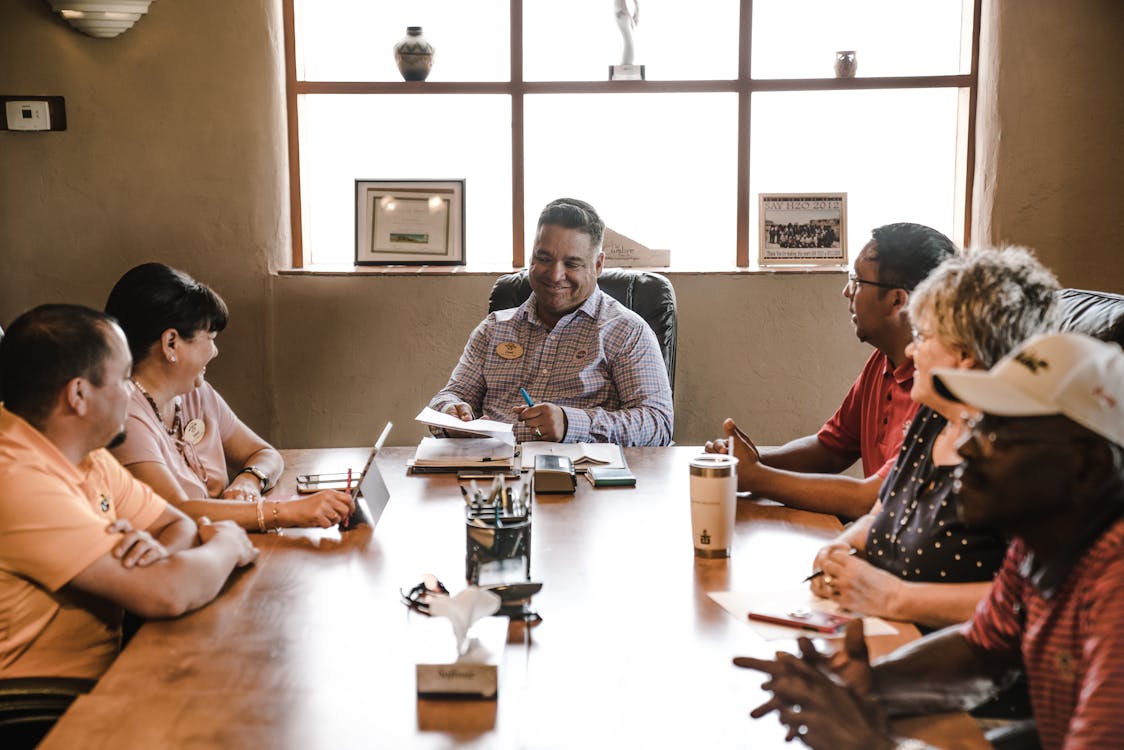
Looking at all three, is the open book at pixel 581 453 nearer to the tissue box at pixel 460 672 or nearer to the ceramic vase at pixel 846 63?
the tissue box at pixel 460 672

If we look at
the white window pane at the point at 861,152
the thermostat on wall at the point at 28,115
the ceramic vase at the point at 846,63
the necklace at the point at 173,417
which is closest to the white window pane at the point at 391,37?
the thermostat on wall at the point at 28,115

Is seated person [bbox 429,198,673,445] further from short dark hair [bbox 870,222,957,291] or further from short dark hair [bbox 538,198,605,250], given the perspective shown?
short dark hair [bbox 870,222,957,291]

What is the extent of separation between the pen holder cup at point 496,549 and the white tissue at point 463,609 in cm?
22

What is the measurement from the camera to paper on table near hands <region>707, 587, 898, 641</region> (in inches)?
58.6

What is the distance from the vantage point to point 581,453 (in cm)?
247

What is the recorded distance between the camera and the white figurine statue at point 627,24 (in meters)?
3.84

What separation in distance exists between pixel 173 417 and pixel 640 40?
2.36 meters

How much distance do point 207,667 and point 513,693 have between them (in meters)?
0.39

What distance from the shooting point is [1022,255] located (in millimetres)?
1594

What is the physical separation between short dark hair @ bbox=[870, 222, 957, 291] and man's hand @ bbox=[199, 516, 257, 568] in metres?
1.36

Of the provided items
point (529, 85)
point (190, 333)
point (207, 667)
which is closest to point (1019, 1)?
point (529, 85)

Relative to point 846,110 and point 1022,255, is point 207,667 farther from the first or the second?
point 846,110

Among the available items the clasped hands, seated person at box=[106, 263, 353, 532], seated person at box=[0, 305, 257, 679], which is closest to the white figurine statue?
seated person at box=[106, 263, 353, 532]

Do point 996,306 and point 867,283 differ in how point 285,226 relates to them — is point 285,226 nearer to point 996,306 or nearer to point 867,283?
point 867,283
